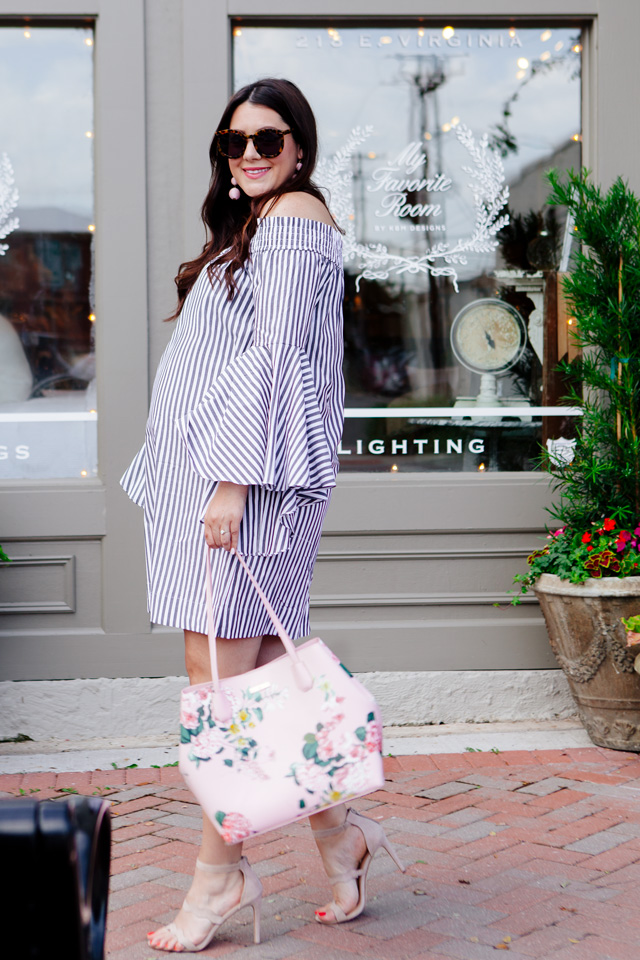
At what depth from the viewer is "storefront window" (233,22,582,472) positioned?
15.5 ft

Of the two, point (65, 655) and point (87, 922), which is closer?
point (87, 922)

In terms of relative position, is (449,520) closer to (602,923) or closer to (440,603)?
(440,603)

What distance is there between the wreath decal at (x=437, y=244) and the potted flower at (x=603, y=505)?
2.03 feet

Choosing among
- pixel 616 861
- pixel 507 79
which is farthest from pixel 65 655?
pixel 507 79

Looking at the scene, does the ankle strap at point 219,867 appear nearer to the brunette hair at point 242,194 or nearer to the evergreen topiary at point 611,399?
the brunette hair at point 242,194

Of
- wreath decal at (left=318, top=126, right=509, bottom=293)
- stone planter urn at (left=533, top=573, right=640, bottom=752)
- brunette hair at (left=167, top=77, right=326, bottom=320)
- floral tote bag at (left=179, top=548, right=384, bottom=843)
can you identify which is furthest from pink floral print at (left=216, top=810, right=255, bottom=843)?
wreath decal at (left=318, top=126, right=509, bottom=293)

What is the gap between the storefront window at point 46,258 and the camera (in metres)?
4.62

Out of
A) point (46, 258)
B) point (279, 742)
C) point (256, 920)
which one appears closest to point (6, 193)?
point (46, 258)

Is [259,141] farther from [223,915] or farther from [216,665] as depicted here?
[223,915]

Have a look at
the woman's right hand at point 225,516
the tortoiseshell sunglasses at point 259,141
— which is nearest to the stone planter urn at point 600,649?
the woman's right hand at point 225,516

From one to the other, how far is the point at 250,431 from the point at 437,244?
275cm

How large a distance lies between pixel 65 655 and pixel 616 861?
2458mm

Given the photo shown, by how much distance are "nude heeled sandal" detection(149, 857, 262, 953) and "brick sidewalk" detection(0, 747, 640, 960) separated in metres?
0.04

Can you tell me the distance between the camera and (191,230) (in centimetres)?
448
